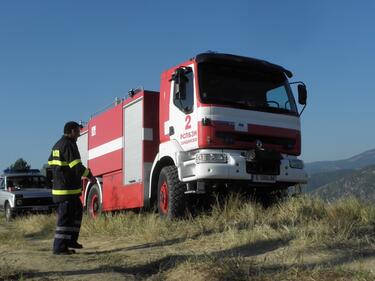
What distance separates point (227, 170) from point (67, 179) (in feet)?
8.47

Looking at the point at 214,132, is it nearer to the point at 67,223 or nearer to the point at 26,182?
the point at 67,223

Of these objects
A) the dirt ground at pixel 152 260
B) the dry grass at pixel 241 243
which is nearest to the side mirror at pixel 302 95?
the dry grass at pixel 241 243

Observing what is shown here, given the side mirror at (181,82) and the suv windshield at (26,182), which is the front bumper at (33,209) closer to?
the suv windshield at (26,182)

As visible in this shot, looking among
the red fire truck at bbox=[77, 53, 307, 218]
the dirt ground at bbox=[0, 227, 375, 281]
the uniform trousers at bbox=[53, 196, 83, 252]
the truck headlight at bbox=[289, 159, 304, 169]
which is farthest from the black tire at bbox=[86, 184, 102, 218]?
the dirt ground at bbox=[0, 227, 375, 281]

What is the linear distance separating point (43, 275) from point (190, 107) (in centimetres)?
451

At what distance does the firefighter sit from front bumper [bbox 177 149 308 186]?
188 cm

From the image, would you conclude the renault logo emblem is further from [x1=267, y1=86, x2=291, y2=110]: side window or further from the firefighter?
the firefighter

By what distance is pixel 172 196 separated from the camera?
9602 mm

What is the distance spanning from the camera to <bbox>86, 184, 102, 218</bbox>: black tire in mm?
13469

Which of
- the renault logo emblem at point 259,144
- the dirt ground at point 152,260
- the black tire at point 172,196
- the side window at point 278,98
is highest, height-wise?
the side window at point 278,98

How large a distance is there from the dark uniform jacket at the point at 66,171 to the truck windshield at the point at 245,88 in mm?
2480

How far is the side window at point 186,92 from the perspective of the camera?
31.7 feet

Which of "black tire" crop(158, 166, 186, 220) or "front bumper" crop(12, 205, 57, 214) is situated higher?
"black tire" crop(158, 166, 186, 220)

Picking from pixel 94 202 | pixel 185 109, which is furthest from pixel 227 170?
pixel 94 202
